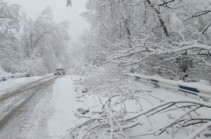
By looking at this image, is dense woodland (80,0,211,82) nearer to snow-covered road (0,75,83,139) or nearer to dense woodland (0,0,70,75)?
snow-covered road (0,75,83,139)

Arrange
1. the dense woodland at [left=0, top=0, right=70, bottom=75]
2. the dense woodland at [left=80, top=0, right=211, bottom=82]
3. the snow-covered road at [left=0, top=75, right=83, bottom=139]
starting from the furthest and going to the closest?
the dense woodland at [left=0, top=0, right=70, bottom=75], the dense woodland at [left=80, top=0, right=211, bottom=82], the snow-covered road at [left=0, top=75, right=83, bottom=139]

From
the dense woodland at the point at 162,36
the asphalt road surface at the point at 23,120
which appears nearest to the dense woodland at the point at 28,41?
the asphalt road surface at the point at 23,120

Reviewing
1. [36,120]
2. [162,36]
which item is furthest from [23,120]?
[162,36]

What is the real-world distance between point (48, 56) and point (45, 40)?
148 inches

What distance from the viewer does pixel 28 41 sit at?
2803 cm

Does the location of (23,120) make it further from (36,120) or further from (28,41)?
(28,41)

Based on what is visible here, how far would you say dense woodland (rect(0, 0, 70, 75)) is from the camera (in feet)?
63.4

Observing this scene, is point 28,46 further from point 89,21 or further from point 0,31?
point 89,21

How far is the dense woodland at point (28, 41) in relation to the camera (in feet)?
63.4

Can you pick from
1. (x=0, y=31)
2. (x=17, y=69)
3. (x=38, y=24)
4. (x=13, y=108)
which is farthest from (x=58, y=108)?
(x=38, y=24)

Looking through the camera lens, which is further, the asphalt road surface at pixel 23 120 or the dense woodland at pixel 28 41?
the dense woodland at pixel 28 41

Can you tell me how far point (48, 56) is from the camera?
3234cm

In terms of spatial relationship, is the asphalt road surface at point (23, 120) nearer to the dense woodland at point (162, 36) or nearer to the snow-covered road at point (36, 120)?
the snow-covered road at point (36, 120)

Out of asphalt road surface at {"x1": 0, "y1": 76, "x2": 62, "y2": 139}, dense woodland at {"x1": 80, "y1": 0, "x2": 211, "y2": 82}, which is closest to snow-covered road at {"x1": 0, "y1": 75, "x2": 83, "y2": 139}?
asphalt road surface at {"x1": 0, "y1": 76, "x2": 62, "y2": 139}
